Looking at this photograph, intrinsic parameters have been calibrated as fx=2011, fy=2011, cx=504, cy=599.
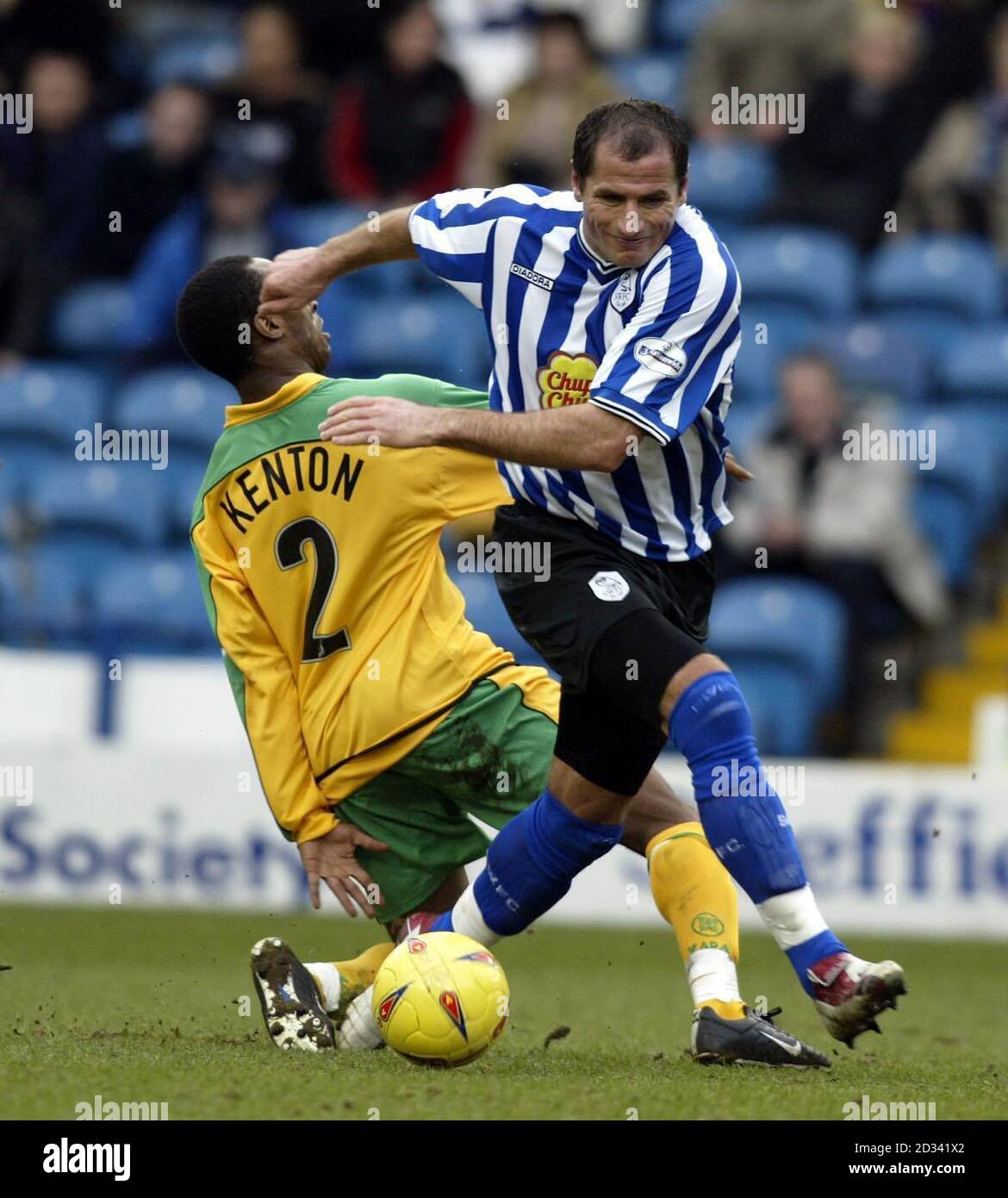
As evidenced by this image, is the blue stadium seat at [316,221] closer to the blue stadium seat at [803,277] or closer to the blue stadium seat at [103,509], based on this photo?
the blue stadium seat at [103,509]

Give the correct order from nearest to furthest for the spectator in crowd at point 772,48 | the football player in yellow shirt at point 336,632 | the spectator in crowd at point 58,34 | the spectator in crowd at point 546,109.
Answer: the football player in yellow shirt at point 336,632 → the spectator in crowd at point 546,109 → the spectator in crowd at point 772,48 → the spectator in crowd at point 58,34

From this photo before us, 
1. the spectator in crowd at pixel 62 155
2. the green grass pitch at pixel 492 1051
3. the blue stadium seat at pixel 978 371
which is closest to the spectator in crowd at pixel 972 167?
the blue stadium seat at pixel 978 371

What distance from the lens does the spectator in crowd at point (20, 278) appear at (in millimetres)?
12414

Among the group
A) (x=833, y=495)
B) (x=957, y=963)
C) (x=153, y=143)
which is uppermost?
(x=153, y=143)

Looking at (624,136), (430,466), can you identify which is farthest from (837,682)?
(624,136)

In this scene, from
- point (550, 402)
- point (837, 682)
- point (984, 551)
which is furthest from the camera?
point (984, 551)

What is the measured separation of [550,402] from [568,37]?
807cm

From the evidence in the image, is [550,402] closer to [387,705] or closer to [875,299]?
[387,705]

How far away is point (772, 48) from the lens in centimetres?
1242

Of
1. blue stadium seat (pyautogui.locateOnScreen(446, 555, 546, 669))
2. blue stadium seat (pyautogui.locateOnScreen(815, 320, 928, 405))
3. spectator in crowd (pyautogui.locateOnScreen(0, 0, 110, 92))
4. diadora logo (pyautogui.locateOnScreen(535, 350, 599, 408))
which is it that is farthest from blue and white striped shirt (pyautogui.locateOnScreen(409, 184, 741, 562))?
spectator in crowd (pyautogui.locateOnScreen(0, 0, 110, 92))

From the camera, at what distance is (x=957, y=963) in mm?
8320

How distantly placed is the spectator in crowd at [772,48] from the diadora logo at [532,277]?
803 cm

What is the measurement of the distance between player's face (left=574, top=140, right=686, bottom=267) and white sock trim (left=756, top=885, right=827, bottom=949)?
57.1 inches

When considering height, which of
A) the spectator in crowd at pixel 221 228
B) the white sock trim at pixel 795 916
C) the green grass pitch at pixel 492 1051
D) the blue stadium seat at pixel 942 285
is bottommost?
the green grass pitch at pixel 492 1051
